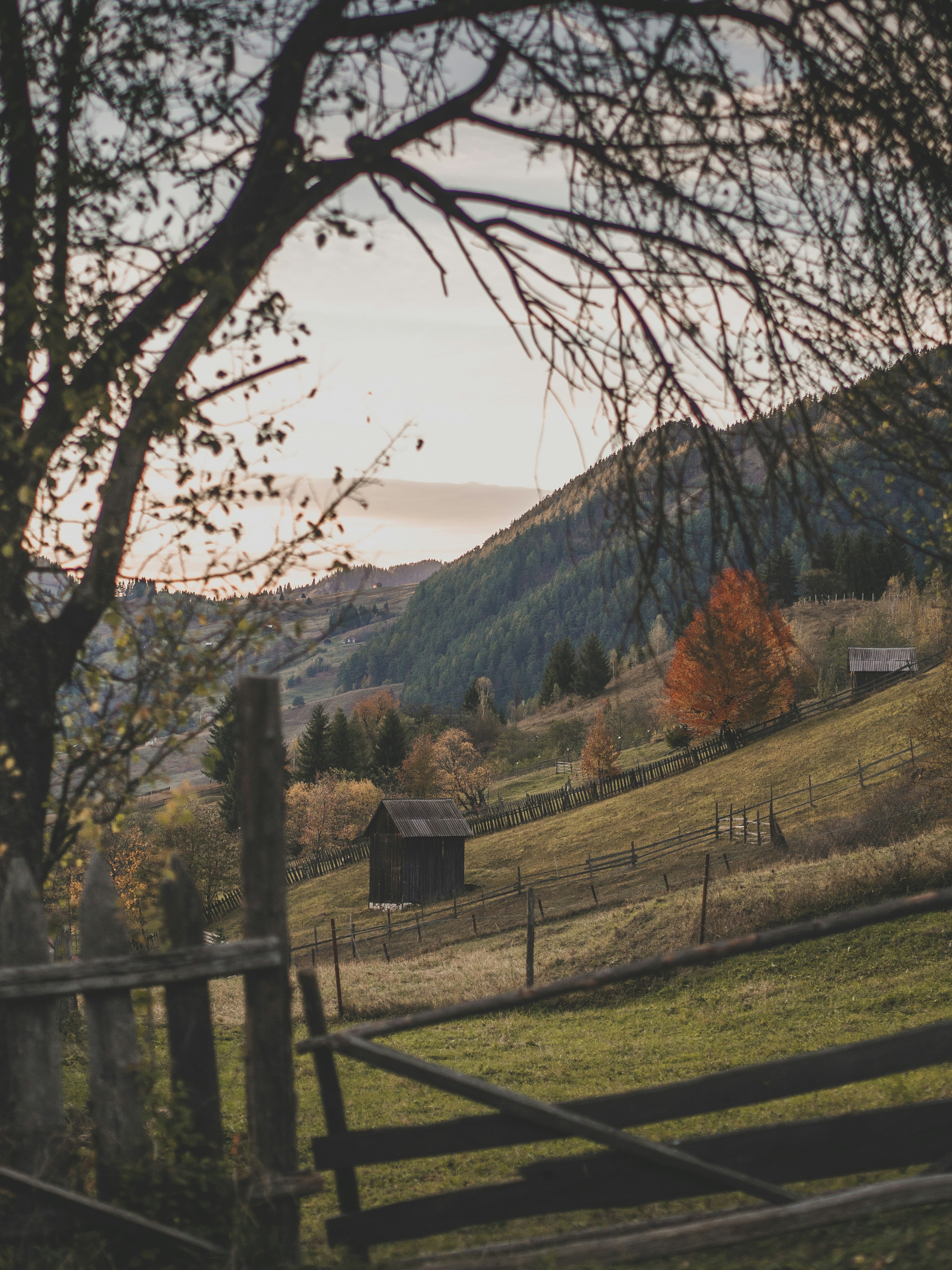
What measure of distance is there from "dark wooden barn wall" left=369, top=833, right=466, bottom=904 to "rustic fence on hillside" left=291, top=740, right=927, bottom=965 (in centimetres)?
270

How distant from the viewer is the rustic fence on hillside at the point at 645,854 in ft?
118

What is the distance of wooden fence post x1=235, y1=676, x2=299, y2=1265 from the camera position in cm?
409

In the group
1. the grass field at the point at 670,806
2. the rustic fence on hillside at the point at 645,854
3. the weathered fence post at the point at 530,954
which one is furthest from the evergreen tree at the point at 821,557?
the grass field at the point at 670,806

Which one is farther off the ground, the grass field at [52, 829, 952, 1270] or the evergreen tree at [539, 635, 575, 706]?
the evergreen tree at [539, 635, 575, 706]

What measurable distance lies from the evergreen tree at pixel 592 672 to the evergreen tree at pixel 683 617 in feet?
300

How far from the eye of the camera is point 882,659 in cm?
5641

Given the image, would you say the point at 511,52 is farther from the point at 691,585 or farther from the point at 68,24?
the point at 691,585

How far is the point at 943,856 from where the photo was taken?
655 inches

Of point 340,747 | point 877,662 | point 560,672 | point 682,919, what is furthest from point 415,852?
point 560,672

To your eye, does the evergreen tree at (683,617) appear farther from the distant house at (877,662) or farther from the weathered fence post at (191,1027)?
the distant house at (877,662)

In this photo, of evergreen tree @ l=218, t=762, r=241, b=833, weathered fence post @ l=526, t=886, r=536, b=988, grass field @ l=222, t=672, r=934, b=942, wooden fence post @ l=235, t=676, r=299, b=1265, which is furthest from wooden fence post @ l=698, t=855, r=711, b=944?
evergreen tree @ l=218, t=762, r=241, b=833

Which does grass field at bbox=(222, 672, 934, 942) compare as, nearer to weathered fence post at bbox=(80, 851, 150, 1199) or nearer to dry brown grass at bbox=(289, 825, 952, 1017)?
dry brown grass at bbox=(289, 825, 952, 1017)

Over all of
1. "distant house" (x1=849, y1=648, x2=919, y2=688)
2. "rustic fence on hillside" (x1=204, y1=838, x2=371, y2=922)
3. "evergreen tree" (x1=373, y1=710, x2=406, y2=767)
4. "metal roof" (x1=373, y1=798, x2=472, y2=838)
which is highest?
"distant house" (x1=849, y1=648, x2=919, y2=688)

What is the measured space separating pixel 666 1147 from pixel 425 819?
41976mm
